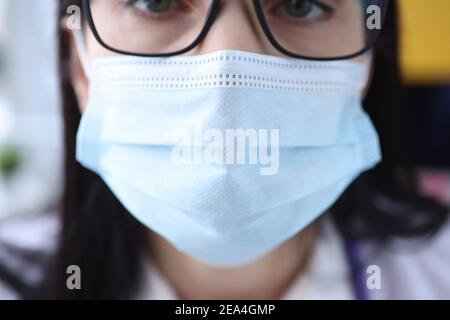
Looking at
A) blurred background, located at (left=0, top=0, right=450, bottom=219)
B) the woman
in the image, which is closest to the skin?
the woman

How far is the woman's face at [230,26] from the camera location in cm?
37

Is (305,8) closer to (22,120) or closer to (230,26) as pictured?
(230,26)

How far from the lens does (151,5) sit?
1.35 feet

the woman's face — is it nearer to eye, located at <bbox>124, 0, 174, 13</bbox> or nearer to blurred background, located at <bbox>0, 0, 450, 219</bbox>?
eye, located at <bbox>124, 0, 174, 13</bbox>

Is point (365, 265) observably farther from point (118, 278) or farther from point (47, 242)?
point (47, 242)

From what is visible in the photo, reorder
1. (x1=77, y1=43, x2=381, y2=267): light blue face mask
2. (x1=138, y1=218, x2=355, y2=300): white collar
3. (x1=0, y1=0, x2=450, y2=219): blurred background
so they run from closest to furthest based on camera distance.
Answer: (x1=77, y1=43, x2=381, y2=267): light blue face mask < (x1=138, y1=218, x2=355, y2=300): white collar < (x1=0, y1=0, x2=450, y2=219): blurred background

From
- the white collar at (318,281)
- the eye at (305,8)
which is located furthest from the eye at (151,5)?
the white collar at (318,281)

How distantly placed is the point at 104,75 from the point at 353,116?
9.7 inches

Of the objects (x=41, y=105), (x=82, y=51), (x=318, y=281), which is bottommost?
(x=318, y=281)

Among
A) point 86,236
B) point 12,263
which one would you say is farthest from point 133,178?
point 12,263

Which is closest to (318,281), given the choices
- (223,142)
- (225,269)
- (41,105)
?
(225,269)

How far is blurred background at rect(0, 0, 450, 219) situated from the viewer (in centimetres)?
95

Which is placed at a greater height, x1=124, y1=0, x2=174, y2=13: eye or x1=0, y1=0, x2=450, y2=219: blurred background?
x1=124, y1=0, x2=174, y2=13: eye

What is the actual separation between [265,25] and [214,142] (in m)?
0.11
